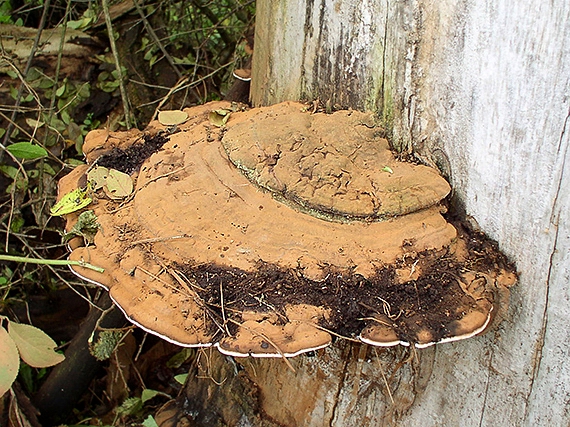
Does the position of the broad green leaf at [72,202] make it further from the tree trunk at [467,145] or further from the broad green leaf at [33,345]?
the tree trunk at [467,145]

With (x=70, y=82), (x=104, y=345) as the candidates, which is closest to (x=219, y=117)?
(x=104, y=345)

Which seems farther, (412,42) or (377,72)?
(377,72)

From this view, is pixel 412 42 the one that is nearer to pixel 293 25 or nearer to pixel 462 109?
pixel 462 109

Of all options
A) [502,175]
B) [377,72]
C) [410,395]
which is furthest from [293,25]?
[410,395]

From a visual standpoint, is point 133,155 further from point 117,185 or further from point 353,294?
point 353,294

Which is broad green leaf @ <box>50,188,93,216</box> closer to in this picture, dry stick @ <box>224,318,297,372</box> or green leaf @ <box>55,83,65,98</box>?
dry stick @ <box>224,318,297,372</box>

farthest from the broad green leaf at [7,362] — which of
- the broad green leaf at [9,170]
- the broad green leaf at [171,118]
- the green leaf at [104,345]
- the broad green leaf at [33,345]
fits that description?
the broad green leaf at [9,170]

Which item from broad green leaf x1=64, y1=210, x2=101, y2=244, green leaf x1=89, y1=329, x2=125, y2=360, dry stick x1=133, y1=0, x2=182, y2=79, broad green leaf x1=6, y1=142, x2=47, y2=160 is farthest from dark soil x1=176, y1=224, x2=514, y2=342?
dry stick x1=133, y1=0, x2=182, y2=79
